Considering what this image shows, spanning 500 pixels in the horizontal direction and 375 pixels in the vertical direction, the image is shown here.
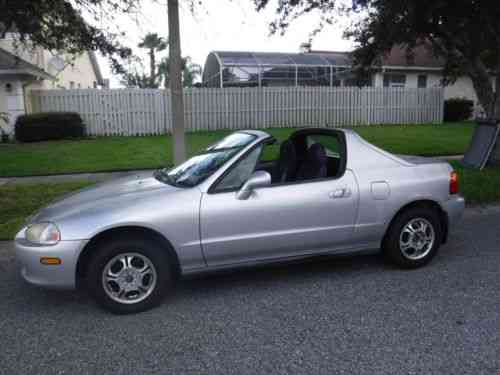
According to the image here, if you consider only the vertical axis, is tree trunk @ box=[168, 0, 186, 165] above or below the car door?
above

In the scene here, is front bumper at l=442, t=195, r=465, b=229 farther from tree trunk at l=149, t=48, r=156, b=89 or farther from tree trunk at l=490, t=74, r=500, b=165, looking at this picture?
tree trunk at l=149, t=48, r=156, b=89

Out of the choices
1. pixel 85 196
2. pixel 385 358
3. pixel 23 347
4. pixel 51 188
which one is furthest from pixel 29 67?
pixel 385 358

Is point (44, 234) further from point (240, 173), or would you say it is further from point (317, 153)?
point (317, 153)

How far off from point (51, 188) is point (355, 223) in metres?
6.07

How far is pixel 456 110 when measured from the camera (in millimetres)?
24016

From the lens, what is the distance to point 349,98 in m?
20.5

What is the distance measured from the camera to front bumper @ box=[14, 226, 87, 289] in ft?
11.6

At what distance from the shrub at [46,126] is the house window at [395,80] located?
18503 mm

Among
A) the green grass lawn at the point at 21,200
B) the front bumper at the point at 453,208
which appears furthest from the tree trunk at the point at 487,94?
the green grass lawn at the point at 21,200

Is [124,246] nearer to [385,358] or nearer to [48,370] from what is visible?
[48,370]

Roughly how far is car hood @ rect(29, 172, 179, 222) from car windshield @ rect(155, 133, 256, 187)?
14 cm

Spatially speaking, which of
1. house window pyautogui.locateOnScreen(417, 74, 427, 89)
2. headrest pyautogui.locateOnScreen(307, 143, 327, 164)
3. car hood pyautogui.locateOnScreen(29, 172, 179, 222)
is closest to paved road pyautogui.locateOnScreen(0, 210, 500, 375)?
car hood pyautogui.locateOnScreen(29, 172, 179, 222)

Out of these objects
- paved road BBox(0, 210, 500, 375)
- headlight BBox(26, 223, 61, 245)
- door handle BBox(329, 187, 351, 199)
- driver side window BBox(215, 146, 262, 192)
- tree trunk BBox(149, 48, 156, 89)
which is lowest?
paved road BBox(0, 210, 500, 375)

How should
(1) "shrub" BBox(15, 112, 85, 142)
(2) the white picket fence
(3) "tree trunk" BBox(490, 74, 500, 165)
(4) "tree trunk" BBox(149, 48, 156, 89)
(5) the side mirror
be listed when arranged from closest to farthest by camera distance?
(5) the side mirror → (3) "tree trunk" BBox(490, 74, 500, 165) → (1) "shrub" BBox(15, 112, 85, 142) → (2) the white picket fence → (4) "tree trunk" BBox(149, 48, 156, 89)
